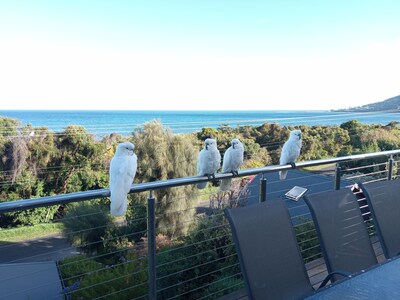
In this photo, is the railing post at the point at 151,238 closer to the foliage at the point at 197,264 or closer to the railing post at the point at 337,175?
the railing post at the point at 337,175

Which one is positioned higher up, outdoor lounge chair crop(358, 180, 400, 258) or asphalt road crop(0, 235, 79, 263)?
outdoor lounge chair crop(358, 180, 400, 258)

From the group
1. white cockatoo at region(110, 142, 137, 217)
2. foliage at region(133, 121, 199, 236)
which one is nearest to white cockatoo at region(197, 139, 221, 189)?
white cockatoo at region(110, 142, 137, 217)

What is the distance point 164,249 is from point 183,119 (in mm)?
48390

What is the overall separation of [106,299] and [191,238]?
5.67ft

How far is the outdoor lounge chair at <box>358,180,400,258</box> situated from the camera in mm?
1523

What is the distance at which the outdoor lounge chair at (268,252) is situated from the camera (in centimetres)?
112

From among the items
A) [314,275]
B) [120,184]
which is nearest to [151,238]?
[120,184]

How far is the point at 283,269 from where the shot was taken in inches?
47.8

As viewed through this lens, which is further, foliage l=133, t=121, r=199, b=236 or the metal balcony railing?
foliage l=133, t=121, r=199, b=236

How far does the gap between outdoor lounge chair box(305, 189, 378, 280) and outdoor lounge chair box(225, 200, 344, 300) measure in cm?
15

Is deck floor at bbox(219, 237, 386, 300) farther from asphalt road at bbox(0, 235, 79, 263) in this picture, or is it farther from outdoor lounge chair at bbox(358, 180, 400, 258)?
asphalt road at bbox(0, 235, 79, 263)

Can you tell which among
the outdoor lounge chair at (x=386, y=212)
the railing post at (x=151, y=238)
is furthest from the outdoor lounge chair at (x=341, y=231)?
the railing post at (x=151, y=238)

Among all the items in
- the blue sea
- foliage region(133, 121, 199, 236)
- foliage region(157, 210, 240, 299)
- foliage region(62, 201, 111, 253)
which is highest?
the blue sea

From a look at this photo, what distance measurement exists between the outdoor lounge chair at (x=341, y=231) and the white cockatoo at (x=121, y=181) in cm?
82
